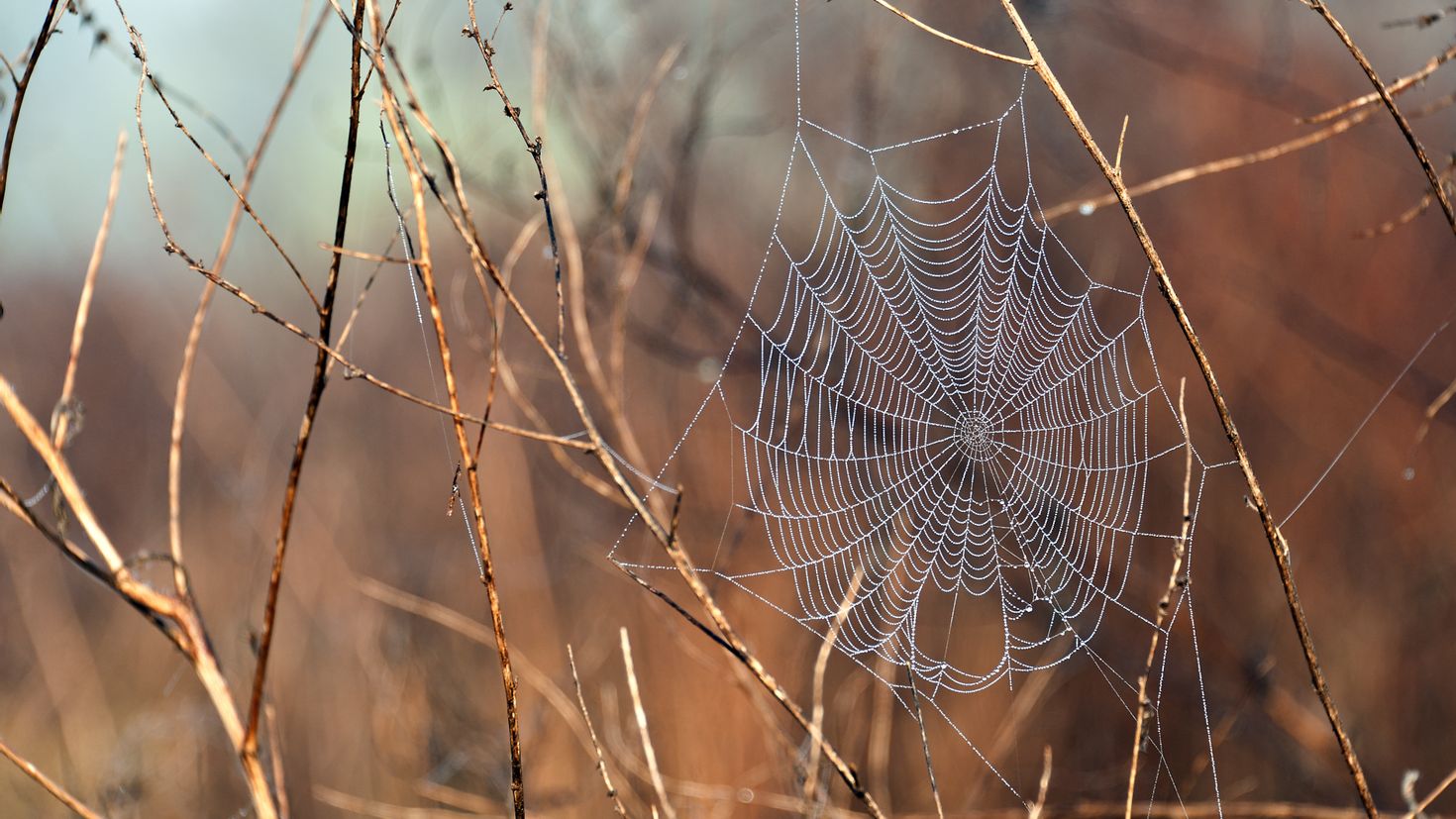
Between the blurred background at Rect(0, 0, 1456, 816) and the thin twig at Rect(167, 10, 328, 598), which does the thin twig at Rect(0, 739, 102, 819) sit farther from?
the blurred background at Rect(0, 0, 1456, 816)

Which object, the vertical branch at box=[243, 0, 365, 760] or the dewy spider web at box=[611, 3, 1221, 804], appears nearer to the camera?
the vertical branch at box=[243, 0, 365, 760]

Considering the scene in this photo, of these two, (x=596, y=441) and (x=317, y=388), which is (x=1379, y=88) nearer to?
(x=596, y=441)

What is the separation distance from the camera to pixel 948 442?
12.7ft

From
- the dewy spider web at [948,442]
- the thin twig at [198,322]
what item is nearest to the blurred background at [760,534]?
the dewy spider web at [948,442]

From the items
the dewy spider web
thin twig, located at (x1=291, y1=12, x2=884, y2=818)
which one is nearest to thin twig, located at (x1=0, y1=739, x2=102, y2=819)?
thin twig, located at (x1=291, y1=12, x2=884, y2=818)

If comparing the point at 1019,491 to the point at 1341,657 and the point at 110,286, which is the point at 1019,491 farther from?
the point at 110,286

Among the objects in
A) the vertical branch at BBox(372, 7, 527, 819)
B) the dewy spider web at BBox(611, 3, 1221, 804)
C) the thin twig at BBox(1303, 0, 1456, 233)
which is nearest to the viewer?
the vertical branch at BBox(372, 7, 527, 819)

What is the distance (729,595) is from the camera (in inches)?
156

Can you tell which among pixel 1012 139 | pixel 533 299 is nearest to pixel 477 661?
pixel 533 299

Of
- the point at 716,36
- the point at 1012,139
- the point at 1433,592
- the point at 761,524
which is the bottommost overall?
the point at 761,524

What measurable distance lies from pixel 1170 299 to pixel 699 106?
235 centimetres

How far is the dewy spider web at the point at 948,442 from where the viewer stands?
362 cm

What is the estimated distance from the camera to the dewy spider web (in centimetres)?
362

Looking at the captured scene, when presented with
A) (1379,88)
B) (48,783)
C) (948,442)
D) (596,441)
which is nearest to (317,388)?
(596,441)
